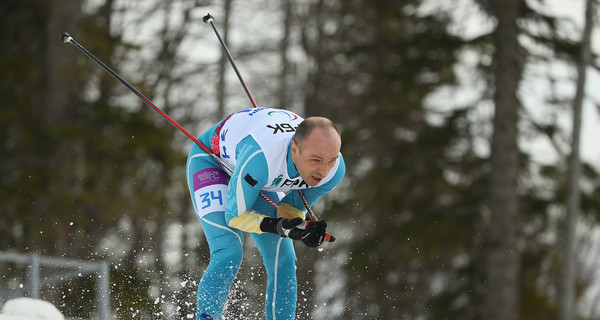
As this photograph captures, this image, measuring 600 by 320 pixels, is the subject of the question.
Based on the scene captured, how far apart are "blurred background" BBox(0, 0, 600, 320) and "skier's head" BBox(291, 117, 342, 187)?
6.61 m

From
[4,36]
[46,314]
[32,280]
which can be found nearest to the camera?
[46,314]

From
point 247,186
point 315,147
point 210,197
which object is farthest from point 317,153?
point 210,197

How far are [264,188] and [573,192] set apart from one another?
885cm

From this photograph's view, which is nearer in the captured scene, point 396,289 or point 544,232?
point 544,232

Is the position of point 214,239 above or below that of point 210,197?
below

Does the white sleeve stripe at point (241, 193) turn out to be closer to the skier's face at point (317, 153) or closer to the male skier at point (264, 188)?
the male skier at point (264, 188)

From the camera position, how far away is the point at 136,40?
16.5 metres

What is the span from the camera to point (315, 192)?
5121 mm

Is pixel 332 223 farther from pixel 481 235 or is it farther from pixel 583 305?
pixel 583 305

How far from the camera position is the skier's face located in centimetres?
443

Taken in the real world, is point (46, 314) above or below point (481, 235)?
below

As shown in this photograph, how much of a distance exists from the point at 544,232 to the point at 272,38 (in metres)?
6.72

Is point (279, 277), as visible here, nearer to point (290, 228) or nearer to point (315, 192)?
point (315, 192)

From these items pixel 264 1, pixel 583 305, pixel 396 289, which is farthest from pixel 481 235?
pixel 583 305
